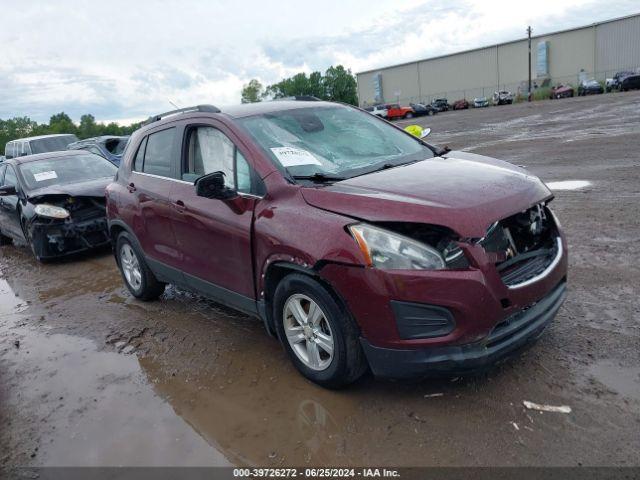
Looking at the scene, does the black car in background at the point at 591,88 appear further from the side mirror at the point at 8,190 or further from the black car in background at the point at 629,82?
the side mirror at the point at 8,190

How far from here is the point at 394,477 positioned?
8.78ft

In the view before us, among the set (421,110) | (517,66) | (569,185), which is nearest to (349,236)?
(569,185)

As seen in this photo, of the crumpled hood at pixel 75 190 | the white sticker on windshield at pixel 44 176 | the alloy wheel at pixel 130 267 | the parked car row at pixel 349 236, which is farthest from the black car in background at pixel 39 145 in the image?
the parked car row at pixel 349 236

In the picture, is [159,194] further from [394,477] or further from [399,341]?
[394,477]

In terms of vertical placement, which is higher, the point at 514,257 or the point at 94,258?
the point at 514,257

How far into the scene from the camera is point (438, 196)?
10.2 feet

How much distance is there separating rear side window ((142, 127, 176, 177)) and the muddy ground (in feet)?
4.62

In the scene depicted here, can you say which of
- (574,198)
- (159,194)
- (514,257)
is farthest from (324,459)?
(574,198)

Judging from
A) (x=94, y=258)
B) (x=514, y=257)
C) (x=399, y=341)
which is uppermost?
(x=514, y=257)

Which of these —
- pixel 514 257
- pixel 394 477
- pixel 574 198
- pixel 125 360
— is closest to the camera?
pixel 394 477

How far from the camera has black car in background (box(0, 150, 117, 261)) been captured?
25.5 ft

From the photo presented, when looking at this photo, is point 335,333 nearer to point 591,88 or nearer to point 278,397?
point 278,397

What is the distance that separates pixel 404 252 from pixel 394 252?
0.18ft

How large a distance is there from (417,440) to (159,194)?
3.06 m
